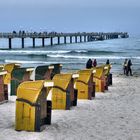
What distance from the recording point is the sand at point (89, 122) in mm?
10430

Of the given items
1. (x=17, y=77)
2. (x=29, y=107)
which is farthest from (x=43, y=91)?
(x=17, y=77)

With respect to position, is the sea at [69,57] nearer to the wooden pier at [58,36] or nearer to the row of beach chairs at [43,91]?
the wooden pier at [58,36]

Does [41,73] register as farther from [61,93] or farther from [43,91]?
[43,91]

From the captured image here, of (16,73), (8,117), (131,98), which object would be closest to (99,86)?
(131,98)

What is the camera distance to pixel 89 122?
12.1 meters

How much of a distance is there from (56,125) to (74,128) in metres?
0.48

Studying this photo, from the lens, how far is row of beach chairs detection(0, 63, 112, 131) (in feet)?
35.1

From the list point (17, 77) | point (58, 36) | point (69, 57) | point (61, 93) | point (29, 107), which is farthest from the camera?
point (58, 36)

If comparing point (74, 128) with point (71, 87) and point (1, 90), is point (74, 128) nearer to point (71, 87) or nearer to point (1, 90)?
point (71, 87)

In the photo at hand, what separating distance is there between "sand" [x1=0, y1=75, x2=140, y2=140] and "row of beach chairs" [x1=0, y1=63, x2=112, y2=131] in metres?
0.26

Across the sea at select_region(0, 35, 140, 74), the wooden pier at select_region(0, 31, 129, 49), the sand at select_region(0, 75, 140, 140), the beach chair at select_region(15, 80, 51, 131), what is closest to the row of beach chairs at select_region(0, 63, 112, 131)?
the beach chair at select_region(15, 80, 51, 131)

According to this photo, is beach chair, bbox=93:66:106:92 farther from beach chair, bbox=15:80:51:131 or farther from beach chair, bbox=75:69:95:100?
beach chair, bbox=15:80:51:131

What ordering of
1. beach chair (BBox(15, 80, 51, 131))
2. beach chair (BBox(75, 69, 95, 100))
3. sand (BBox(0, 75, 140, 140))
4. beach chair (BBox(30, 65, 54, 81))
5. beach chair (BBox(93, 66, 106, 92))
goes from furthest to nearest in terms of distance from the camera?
beach chair (BBox(93, 66, 106, 92))
beach chair (BBox(30, 65, 54, 81))
beach chair (BBox(75, 69, 95, 100))
beach chair (BBox(15, 80, 51, 131))
sand (BBox(0, 75, 140, 140))

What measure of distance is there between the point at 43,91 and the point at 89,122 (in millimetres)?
1655
